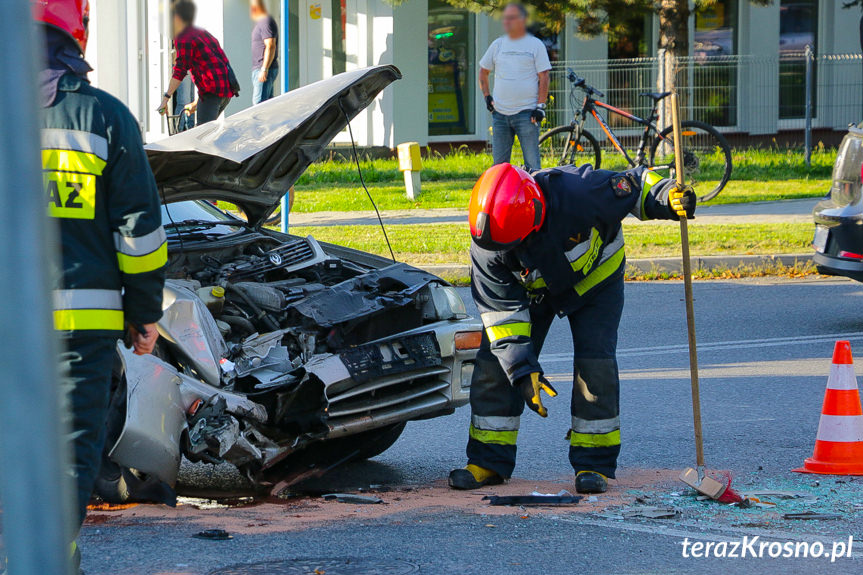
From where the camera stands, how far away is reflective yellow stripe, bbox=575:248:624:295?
16.6 ft

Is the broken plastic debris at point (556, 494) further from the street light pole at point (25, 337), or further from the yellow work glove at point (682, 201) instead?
the street light pole at point (25, 337)

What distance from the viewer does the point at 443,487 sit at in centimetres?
506

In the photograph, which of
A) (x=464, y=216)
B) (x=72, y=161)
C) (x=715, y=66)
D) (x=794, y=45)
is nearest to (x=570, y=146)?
(x=464, y=216)

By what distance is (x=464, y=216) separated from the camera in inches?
522

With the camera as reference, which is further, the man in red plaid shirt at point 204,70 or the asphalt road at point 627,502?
the man in red plaid shirt at point 204,70

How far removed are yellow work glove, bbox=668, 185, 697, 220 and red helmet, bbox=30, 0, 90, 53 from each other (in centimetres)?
256

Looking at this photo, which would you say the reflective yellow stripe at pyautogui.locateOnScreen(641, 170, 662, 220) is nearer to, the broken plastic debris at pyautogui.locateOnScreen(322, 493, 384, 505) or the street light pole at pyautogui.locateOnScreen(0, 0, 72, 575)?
the broken plastic debris at pyautogui.locateOnScreen(322, 493, 384, 505)

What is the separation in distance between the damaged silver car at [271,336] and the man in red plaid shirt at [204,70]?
4531 millimetres

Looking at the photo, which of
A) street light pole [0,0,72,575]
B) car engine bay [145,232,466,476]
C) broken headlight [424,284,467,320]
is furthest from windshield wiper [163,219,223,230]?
street light pole [0,0,72,575]

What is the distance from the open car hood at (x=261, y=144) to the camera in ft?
16.5

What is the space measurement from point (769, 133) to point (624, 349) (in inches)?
582

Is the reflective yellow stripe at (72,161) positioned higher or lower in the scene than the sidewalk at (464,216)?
higher

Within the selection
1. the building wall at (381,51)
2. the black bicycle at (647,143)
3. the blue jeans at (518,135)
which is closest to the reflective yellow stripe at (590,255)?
the blue jeans at (518,135)

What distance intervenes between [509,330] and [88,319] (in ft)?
6.91
